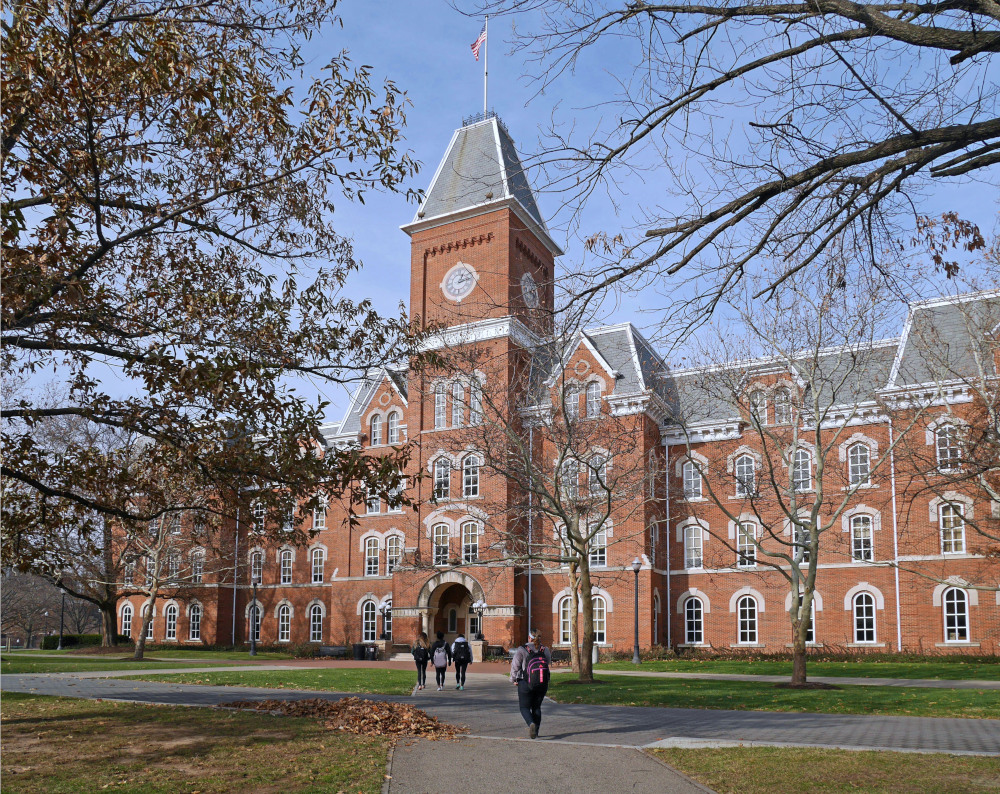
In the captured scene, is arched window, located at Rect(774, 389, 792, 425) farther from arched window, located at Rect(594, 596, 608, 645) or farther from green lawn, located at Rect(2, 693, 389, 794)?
green lawn, located at Rect(2, 693, 389, 794)

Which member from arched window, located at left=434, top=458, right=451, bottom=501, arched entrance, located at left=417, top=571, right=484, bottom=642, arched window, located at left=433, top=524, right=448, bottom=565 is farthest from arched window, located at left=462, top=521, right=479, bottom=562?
arched window, located at left=434, top=458, right=451, bottom=501

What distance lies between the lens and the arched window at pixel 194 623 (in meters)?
52.4

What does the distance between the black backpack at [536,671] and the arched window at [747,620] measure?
27.1 metres

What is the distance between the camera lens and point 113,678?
23406mm

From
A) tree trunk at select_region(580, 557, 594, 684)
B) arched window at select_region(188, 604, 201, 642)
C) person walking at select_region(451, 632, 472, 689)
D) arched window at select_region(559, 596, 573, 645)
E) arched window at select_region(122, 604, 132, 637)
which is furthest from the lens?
arched window at select_region(122, 604, 132, 637)

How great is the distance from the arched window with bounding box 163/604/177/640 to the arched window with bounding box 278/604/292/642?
27.7ft

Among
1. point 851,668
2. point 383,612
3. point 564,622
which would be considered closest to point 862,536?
point 851,668

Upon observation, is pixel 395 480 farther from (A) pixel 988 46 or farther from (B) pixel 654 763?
(A) pixel 988 46

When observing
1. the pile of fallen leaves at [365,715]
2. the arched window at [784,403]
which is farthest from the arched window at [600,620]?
the pile of fallen leaves at [365,715]

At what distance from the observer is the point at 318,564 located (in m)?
49.5

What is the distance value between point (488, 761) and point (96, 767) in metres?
4.44

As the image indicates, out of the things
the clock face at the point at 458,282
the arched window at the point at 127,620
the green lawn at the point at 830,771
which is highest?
the clock face at the point at 458,282

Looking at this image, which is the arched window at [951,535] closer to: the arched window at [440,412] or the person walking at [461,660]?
the person walking at [461,660]

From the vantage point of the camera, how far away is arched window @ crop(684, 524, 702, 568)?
128 feet
